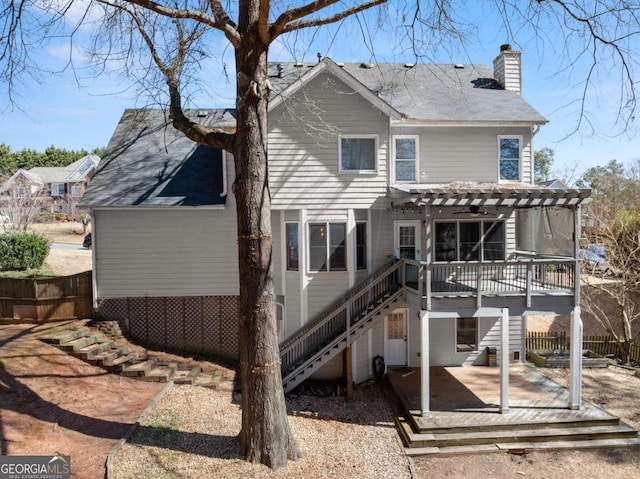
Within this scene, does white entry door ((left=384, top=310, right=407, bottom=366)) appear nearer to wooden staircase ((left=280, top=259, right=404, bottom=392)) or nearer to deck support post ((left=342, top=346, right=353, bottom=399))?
wooden staircase ((left=280, top=259, right=404, bottom=392))

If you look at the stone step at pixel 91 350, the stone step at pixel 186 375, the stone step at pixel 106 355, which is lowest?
the stone step at pixel 186 375

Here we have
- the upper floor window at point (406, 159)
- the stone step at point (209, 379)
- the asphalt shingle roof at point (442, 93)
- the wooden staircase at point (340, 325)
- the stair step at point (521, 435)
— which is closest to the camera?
the stair step at point (521, 435)

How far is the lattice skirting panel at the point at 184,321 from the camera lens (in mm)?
13055

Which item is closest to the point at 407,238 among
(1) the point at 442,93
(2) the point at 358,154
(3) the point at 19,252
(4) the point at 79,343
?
(2) the point at 358,154

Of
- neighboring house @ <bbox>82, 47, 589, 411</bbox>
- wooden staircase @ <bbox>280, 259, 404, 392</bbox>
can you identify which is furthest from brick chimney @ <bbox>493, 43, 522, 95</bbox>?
wooden staircase @ <bbox>280, 259, 404, 392</bbox>

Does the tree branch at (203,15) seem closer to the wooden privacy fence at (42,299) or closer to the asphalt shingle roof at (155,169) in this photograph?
the asphalt shingle roof at (155,169)

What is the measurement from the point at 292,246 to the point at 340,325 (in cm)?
282

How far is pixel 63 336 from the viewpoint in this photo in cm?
1099

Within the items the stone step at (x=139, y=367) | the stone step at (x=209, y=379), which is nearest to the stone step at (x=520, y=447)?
the stone step at (x=209, y=379)

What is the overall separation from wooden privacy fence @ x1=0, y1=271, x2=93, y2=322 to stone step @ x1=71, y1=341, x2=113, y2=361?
2.09 m

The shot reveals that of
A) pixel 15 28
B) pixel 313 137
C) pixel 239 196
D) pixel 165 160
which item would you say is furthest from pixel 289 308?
pixel 15 28

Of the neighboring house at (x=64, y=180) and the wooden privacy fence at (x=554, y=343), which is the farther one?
the neighboring house at (x=64, y=180)

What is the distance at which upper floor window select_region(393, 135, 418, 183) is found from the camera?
1282 centimetres

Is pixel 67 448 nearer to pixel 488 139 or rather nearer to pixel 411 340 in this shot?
pixel 411 340
